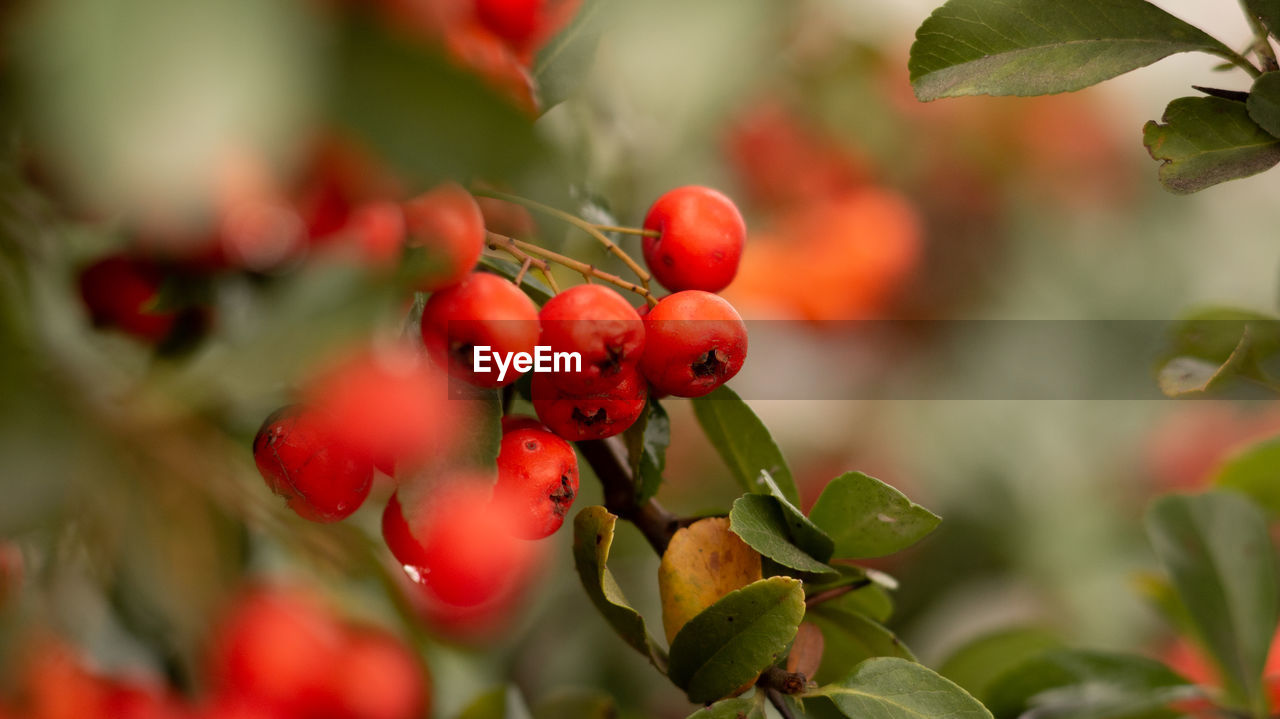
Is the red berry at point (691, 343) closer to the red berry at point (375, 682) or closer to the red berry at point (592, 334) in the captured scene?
the red berry at point (592, 334)

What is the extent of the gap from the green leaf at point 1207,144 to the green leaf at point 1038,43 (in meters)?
0.02

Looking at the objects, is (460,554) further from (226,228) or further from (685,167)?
(685,167)

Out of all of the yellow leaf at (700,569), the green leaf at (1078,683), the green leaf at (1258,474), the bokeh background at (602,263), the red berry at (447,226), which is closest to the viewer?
the bokeh background at (602,263)

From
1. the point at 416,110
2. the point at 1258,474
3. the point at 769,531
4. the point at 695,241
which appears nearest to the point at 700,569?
the point at 769,531

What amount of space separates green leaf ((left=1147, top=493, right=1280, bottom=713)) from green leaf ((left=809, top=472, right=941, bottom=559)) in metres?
0.23

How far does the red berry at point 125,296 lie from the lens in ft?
1.08

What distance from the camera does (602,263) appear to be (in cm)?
47

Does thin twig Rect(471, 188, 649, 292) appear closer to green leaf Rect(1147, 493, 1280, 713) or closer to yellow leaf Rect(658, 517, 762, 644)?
yellow leaf Rect(658, 517, 762, 644)

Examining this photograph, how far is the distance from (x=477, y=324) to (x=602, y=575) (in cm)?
11

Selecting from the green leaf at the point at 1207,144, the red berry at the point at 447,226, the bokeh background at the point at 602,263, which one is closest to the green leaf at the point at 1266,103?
the green leaf at the point at 1207,144

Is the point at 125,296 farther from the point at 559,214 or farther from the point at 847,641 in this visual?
the point at 847,641

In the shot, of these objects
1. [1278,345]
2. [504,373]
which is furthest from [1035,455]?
[504,373]

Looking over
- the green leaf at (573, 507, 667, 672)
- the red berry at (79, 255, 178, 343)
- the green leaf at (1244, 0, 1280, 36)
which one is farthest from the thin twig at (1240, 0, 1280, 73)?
the red berry at (79, 255, 178, 343)

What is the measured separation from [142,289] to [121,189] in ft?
0.68
